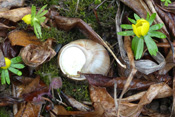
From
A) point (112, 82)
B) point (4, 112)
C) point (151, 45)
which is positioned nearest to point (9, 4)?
point (4, 112)

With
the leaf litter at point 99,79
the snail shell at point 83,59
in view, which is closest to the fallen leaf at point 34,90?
the leaf litter at point 99,79

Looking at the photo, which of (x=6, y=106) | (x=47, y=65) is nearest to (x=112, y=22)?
(x=47, y=65)

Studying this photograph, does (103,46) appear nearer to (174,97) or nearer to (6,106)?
(174,97)

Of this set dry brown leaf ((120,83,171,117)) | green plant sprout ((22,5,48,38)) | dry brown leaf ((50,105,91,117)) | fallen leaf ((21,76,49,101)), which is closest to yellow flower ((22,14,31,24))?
green plant sprout ((22,5,48,38))

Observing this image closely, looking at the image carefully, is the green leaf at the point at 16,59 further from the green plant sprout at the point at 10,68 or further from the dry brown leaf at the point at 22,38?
the dry brown leaf at the point at 22,38

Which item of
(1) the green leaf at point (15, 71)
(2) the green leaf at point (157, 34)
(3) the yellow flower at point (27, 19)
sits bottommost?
(1) the green leaf at point (15, 71)

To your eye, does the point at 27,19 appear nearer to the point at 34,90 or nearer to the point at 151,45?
the point at 34,90
